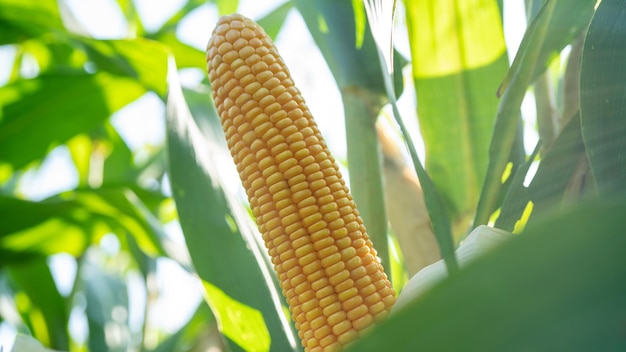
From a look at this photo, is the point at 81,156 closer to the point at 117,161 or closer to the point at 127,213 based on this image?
the point at 117,161

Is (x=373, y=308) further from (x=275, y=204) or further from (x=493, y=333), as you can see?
(x=493, y=333)

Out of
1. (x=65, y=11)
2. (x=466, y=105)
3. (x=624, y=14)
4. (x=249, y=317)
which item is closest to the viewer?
(x=624, y=14)

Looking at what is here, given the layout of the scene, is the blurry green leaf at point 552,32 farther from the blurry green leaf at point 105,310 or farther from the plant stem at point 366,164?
the blurry green leaf at point 105,310

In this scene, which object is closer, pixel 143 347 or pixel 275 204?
pixel 275 204

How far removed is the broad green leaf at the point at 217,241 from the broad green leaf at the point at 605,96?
271 mm

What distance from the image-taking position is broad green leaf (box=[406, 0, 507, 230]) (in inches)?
27.3

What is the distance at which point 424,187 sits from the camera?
1.62 ft

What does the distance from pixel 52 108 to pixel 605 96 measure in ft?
3.36

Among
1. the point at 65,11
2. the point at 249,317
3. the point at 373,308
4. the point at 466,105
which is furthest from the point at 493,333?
the point at 65,11

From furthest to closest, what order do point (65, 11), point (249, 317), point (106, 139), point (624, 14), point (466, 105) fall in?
point (106, 139) < point (65, 11) < point (466, 105) < point (249, 317) < point (624, 14)

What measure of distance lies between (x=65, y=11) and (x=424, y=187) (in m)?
0.80

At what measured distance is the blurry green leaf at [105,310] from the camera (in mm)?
1275

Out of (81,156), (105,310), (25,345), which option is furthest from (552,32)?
(81,156)

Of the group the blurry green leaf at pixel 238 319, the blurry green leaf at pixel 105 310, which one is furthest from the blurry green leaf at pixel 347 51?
the blurry green leaf at pixel 105 310
